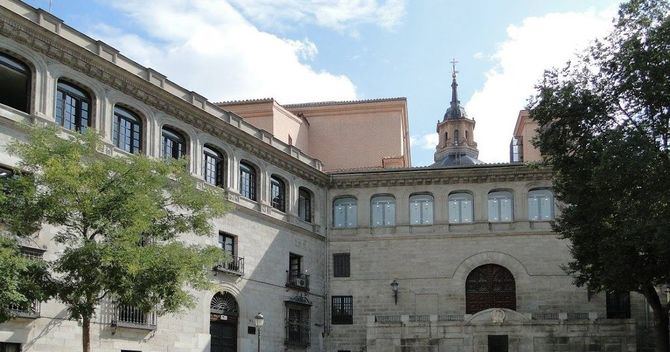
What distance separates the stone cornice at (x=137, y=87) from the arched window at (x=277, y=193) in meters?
0.72

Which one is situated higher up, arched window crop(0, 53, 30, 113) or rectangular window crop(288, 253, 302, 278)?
arched window crop(0, 53, 30, 113)

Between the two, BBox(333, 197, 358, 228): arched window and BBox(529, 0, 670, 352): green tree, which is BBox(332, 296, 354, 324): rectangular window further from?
BBox(529, 0, 670, 352): green tree

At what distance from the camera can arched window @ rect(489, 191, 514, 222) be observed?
44.5m

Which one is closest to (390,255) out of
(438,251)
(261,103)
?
(438,251)

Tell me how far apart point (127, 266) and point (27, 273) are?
2.52 m

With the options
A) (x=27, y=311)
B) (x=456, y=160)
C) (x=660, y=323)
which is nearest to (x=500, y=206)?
(x=660, y=323)

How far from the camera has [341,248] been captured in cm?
4522

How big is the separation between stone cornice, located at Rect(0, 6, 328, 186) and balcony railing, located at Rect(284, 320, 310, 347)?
7.08m

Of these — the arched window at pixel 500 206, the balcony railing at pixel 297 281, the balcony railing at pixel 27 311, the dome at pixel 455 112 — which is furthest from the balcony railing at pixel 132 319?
the dome at pixel 455 112

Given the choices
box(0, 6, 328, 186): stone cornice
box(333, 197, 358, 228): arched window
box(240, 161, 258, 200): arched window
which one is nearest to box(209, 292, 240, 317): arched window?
box(240, 161, 258, 200): arched window

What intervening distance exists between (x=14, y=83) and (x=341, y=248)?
20887 millimetres

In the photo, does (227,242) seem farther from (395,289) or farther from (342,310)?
(395,289)

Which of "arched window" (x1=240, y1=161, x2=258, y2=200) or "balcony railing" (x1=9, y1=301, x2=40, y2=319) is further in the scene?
"arched window" (x1=240, y1=161, x2=258, y2=200)

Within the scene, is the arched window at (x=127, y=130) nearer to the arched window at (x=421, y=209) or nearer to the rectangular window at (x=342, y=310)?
the rectangular window at (x=342, y=310)
